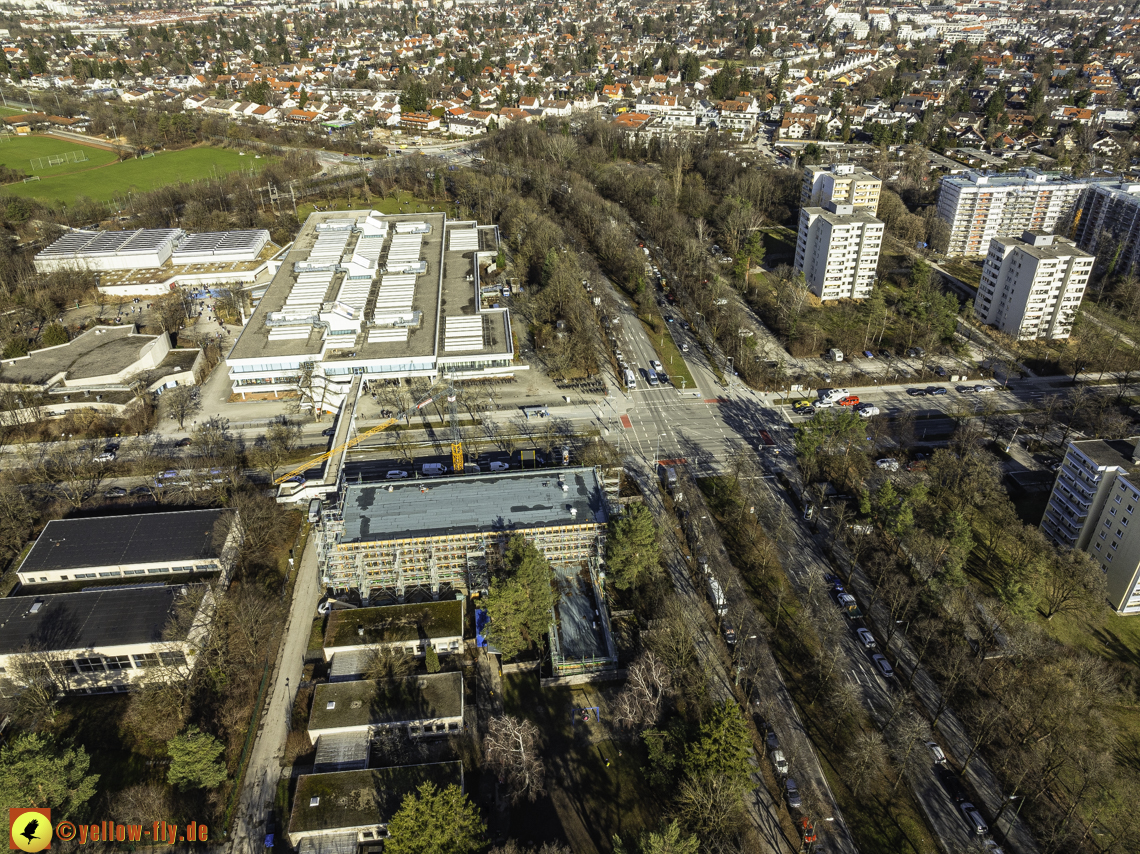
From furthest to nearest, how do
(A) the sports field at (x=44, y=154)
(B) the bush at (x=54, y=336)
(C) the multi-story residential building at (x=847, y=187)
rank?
1. (A) the sports field at (x=44, y=154)
2. (C) the multi-story residential building at (x=847, y=187)
3. (B) the bush at (x=54, y=336)

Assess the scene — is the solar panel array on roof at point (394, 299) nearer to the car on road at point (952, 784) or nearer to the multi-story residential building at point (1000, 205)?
the car on road at point (952, 784)

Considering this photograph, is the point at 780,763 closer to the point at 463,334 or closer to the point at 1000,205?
the point at 463,334

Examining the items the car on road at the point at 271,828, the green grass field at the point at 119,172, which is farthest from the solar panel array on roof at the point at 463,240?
the car on road at the point at 271,828

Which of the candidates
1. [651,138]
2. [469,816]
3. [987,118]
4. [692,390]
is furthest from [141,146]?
[987,118]

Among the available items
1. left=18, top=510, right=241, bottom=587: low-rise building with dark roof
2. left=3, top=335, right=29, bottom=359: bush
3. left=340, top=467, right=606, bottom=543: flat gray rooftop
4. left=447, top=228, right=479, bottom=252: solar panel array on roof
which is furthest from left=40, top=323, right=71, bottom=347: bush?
left=340, top=467, right=606, bottom=543: flat gray rooftop

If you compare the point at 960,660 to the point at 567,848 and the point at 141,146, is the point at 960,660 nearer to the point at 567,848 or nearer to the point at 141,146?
the point at 567,848

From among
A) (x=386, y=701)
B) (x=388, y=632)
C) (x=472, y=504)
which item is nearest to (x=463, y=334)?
(x=472, y=504)
